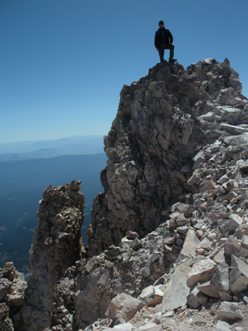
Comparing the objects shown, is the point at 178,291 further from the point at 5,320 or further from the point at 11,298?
the point at 11,298

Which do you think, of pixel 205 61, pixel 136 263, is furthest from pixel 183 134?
pixel 136 263

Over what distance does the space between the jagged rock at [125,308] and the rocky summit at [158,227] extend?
47mm

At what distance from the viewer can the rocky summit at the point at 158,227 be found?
30.6ft

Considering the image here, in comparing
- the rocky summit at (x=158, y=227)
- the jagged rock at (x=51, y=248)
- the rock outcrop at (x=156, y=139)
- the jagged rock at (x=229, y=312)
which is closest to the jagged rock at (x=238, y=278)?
the rocky summit at (x=158, y=227)

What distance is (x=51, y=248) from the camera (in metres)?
29.7

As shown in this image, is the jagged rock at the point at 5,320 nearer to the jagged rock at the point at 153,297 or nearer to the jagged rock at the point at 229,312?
the jagged rock at the point at 153,297

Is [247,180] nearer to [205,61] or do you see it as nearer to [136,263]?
[136,263]

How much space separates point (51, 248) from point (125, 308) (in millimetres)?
20364

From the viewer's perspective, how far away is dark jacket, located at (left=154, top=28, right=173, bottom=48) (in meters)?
27.0

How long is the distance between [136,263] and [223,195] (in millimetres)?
5587

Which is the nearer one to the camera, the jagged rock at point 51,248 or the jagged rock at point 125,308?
the jagged rock at point 125,308

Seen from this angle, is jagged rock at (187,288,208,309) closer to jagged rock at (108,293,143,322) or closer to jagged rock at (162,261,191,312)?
jagged rock at (162,261,191,312)

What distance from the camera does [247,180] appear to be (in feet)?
51.2

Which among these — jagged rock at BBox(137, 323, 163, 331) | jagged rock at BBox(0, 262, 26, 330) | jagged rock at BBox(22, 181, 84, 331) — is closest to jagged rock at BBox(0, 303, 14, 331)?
jagged rock at BBox(0, 262, 26, 330)
